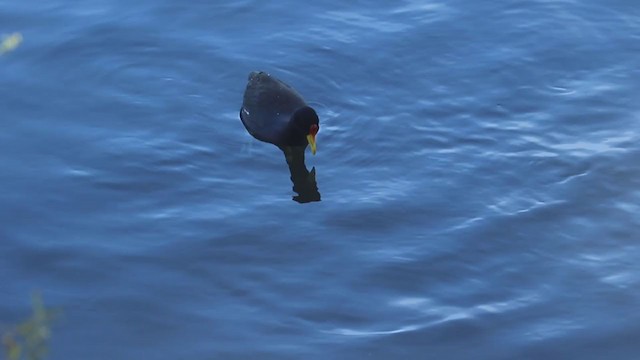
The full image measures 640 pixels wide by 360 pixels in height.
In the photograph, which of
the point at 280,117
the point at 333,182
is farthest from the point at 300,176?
the point at 280,117

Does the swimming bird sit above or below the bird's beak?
above

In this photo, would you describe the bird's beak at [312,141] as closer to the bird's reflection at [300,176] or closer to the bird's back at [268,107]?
the bird's reflection at [300,176]

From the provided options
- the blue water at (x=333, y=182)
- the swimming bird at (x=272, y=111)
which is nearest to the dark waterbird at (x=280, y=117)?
the swimming bird at (x=272, y=111)

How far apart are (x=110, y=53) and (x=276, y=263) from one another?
4827 millimetres

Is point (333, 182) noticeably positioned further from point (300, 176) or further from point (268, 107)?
point (268, 107)

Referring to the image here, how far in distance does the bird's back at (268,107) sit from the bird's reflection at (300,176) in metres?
0.24

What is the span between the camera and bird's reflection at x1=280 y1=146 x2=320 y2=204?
41.0 feet

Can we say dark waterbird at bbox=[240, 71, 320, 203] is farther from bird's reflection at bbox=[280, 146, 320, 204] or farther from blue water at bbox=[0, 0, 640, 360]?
blue water at bbox=[0, 0, 640, 360]

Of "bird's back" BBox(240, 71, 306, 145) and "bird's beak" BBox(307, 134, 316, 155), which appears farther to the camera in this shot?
"bird's back" BBox(240, 71, 306, 145)

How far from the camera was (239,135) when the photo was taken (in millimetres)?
13539

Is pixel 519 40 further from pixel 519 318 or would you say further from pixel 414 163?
pixel 519 318

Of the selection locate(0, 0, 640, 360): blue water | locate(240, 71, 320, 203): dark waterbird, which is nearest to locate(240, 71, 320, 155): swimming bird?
locate(240, 71, 320, 203): dark waterbird

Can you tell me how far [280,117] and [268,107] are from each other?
177mm

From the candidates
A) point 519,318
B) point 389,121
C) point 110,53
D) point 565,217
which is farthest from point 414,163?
point 110,53
